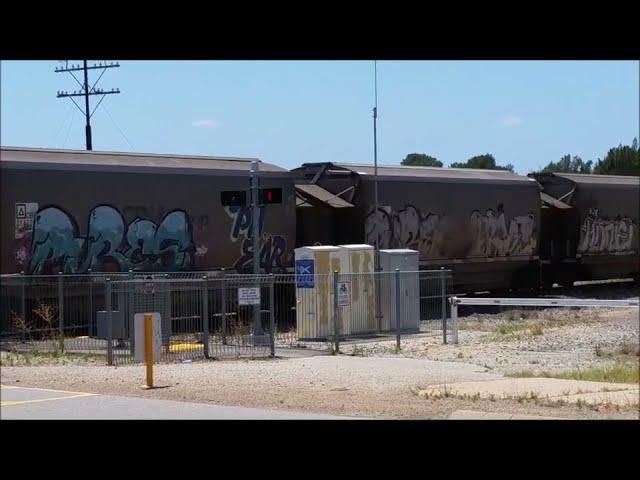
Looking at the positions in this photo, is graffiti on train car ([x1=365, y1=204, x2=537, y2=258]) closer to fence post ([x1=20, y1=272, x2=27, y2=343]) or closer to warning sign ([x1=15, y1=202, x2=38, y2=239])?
warning sign ([x1=15, y1=202, x2=38, y2=239])

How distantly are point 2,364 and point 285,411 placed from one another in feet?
24.1

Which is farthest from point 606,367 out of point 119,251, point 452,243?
point 452,243

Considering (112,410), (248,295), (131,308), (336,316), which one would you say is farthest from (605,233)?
(112,410)

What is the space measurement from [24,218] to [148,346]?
22.2ft

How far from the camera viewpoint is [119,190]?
2244 cm

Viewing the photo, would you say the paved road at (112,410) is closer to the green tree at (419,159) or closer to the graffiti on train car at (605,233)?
the graffiti on train car at (605,233)

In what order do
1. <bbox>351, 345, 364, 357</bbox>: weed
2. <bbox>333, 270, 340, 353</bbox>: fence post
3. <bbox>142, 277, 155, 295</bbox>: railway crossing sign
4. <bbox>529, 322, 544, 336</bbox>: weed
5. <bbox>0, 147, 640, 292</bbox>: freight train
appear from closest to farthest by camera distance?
<bbox>142, 277, 155, 295</bbox>: railway crossing sign < <bbox>351, 345, 364, 357</bbox>: weed < <bbox>333, 270, 340, 353</bbox>: fence post < <bbox>0, 147, 640, 292</bbox>: freight train < <bbox>529, 322, 544, 336</bbox>: weed

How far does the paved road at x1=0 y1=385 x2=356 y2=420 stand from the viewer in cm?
1173

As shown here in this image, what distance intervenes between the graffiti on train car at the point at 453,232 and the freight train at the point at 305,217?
34 millimetres

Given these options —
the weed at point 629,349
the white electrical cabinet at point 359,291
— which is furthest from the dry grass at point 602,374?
the white electrical cabinet at point 359,291

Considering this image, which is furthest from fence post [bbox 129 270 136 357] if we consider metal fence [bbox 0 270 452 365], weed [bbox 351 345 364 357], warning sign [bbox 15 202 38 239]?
weed [bbox 351 345 364 357]

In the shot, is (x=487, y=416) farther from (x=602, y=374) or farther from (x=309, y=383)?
(x=602, y=374)

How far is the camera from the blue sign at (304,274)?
21.7m

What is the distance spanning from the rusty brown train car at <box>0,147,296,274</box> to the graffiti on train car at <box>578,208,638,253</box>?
12684 millimetres
